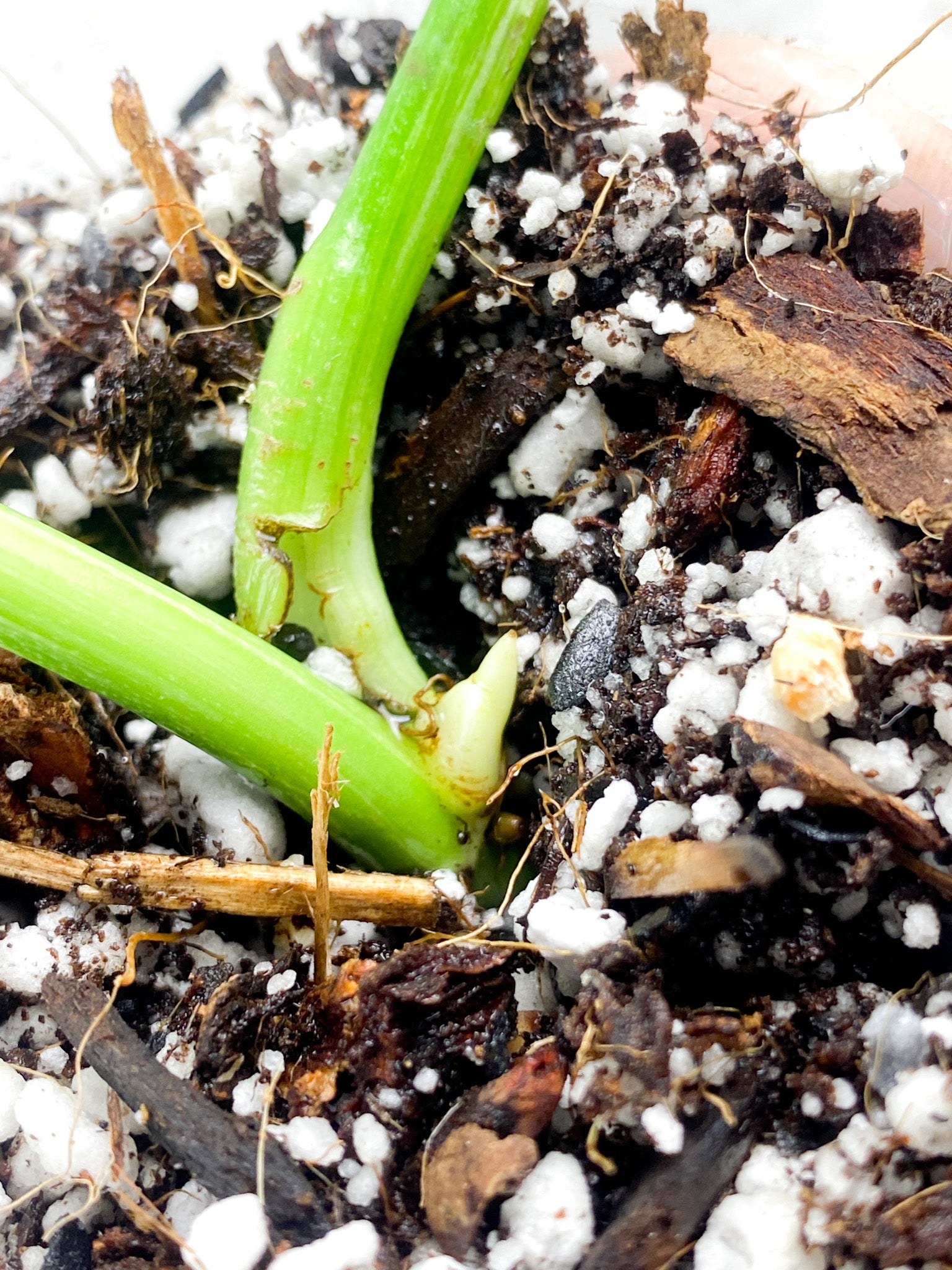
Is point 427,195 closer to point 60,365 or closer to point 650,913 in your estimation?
point 60,365

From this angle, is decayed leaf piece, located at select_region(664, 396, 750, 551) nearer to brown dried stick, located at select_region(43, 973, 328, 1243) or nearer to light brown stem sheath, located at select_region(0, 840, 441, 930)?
light brown stem sheath, located at select_region(0, 840, 441, 930)

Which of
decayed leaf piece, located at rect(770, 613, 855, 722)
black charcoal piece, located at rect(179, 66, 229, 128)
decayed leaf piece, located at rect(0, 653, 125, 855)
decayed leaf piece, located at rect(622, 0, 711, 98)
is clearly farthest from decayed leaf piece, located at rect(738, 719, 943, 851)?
black charcoal piece, located at rect(179, 66, 229, 128)

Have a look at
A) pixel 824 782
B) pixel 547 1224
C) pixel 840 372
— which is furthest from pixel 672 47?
pixel 547 1224

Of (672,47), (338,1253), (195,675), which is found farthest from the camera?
(672,47)

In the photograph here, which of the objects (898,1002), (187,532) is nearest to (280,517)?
(187,532)

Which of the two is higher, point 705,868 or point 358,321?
point 358,321

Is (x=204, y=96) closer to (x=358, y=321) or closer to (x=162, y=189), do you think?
(x=162, y=189)

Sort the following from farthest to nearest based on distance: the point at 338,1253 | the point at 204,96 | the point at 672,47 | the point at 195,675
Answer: the point at 204,96 → the point at 672,47 → the point at 195,675 → the point at 338,1253
